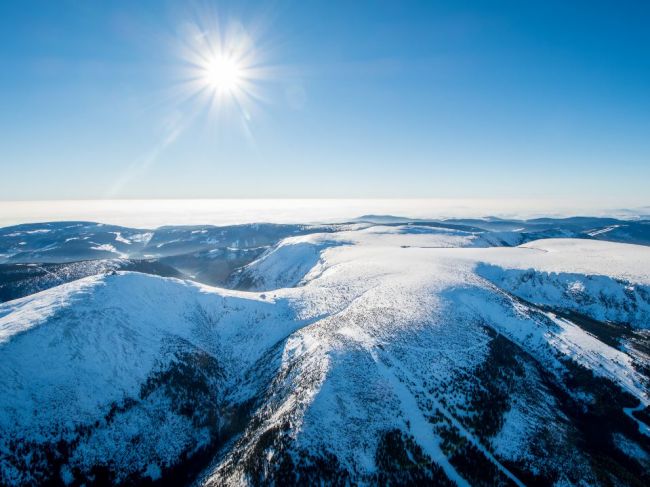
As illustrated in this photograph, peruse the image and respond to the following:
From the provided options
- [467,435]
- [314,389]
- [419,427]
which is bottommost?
[467,435]

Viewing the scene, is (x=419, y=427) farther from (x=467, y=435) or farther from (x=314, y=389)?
(x=314, y=389)

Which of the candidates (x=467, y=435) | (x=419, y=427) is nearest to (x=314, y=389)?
(x=419, y=427)

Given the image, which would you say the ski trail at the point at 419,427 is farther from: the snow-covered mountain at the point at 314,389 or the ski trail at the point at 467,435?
the ski trail at the point at 467,435

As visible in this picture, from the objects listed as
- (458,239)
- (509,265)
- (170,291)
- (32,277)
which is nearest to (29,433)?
(170,291)

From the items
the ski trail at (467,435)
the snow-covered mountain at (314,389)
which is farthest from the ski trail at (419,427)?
the ski trail at (467,435)

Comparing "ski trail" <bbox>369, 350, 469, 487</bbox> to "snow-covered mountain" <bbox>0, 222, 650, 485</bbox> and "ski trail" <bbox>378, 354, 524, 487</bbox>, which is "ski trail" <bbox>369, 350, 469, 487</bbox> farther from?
"ski trail" <bbox>378, 354, 524, 487</bbox>

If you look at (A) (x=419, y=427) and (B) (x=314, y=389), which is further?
(B) (x=314, y=389)

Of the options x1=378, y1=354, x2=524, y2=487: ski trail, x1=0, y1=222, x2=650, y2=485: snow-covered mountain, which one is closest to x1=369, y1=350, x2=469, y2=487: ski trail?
x1=0, y1=222, x2=650, y2=485: snow-covered mountain

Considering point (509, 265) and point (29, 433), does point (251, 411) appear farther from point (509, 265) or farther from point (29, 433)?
point (509, 265)
